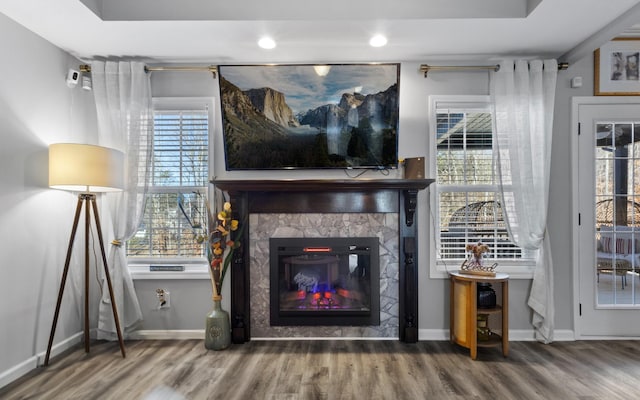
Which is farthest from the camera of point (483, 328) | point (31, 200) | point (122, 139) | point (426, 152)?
point (426, 152)

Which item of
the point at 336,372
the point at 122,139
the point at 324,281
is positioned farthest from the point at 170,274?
the point at 336,372

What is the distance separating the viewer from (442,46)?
9.60 ft

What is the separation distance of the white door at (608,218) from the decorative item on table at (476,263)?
0.92 m

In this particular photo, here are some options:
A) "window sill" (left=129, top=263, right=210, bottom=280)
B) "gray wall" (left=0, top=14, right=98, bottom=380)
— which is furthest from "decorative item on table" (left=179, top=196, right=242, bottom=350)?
"gray wall" (left=0, top=14, right=98, bottom=380)

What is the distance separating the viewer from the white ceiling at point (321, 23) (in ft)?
7.99

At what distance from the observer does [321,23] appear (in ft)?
8.38

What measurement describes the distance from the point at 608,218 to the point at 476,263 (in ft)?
4.33

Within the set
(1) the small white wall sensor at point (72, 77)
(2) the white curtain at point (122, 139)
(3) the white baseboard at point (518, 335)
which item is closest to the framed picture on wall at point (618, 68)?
(3) the white baseboard at point (518, 335)

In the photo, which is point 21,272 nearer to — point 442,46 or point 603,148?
point 442,46

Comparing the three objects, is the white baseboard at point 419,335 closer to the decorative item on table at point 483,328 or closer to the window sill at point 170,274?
the decorative item on table at point 483,328

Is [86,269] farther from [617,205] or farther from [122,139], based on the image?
[617,205]

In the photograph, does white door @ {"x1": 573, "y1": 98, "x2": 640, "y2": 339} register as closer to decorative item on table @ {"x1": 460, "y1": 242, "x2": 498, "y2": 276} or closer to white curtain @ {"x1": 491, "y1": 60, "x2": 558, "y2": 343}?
white curtain @ {"x1": 491, "y1": 60, "x2": 558, "y2": 343}

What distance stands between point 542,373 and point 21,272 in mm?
3773

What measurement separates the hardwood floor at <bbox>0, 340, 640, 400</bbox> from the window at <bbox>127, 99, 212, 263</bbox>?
81 cm
